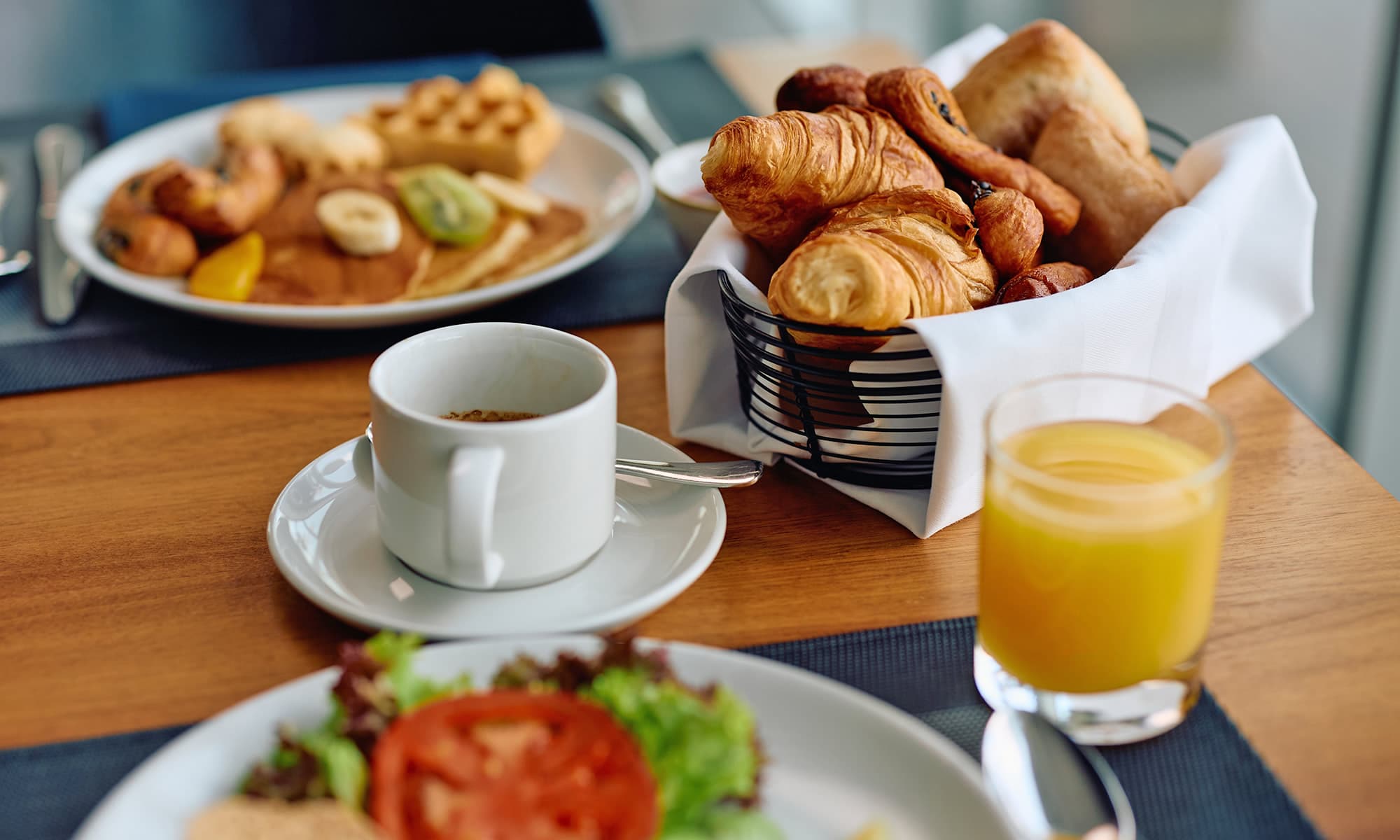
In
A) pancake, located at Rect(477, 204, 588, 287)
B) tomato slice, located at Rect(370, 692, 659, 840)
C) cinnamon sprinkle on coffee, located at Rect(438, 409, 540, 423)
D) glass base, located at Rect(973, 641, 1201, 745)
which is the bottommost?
pancake, located at Rect(477, 204, 588, 287)

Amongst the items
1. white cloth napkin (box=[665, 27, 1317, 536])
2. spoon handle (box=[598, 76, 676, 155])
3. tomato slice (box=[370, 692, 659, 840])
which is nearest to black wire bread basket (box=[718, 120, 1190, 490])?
white cloth napkin (box=[665, 27, 1317, 536])

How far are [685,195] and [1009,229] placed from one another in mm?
428

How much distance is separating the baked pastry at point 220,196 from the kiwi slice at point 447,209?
0.54ft

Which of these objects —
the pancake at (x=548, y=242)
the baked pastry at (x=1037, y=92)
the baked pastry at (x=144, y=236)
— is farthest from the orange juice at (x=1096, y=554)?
the baked pastry at (x=144, y=236)

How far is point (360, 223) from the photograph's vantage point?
120 cm

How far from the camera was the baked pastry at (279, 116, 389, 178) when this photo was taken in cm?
138

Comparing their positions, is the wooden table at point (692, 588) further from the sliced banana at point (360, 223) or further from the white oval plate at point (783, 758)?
the sliced banana at point (360, 223)

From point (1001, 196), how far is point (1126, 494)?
0.34m

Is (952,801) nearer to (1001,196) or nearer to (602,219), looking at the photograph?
(1001,196)

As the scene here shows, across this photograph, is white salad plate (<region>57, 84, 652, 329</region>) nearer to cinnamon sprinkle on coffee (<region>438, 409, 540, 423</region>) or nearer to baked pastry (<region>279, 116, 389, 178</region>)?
baked pastry (<region>279, 116, 389, 178</region>)

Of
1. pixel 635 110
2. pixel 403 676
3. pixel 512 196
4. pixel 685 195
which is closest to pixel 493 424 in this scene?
pixel 403 676

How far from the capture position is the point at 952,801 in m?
0.55

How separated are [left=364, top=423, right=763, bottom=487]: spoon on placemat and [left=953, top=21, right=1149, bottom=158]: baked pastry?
400 millimetres

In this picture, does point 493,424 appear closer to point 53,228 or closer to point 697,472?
point 697,472
